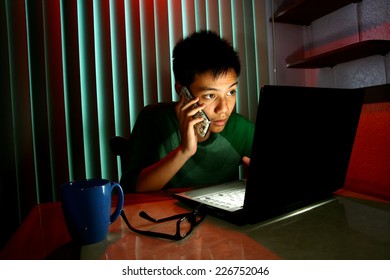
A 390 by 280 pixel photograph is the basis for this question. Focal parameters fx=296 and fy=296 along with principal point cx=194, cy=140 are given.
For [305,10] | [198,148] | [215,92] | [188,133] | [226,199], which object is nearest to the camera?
[226,199]

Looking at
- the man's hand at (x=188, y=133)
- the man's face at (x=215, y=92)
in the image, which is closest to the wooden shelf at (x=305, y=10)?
the man's face at (x=215, y=92)

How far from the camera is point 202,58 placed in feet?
4.30

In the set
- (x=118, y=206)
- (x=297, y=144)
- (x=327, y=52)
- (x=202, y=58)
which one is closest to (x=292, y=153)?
(x=297, y=144)

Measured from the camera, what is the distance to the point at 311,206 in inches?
28.1

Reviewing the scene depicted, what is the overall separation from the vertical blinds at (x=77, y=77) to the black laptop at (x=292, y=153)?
4.22 feet

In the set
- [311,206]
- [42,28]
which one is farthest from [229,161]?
[42,28]

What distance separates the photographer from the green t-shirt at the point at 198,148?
1393 millimetres

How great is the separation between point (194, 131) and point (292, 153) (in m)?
0.55

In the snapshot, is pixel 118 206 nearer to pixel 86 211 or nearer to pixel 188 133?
pixel 86 211

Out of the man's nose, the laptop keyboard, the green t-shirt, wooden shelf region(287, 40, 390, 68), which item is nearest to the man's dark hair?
the man's nose

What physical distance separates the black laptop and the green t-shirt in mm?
599

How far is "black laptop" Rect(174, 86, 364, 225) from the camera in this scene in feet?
1.77

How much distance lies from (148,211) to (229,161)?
0.83 m
